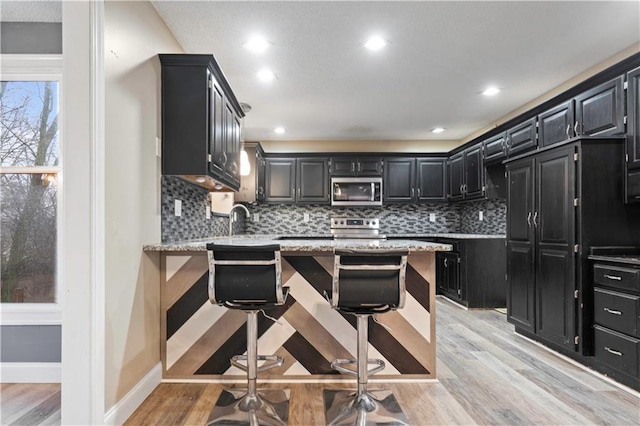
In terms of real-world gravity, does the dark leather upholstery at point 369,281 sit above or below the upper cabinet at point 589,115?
below

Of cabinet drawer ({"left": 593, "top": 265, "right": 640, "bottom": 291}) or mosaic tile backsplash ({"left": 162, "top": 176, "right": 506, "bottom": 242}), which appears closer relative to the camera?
cabinet drawer ({"left": 593, "top": 265, "right": 640, "bottom": 291})

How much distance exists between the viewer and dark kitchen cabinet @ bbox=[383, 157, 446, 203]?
18.3 ft

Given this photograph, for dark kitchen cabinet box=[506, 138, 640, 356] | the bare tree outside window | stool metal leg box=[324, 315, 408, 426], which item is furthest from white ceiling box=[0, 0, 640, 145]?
stool metal leg box=[324, 315, 408, 426]

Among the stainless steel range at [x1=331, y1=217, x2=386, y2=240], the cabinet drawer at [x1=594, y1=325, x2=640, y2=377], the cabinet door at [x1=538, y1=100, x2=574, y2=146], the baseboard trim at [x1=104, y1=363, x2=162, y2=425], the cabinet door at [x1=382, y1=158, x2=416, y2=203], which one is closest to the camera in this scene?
the baseboard trim at [x1=104, y1=363, x2=162, y2=425]

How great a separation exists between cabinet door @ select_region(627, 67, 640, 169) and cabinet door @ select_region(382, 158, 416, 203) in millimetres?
3250

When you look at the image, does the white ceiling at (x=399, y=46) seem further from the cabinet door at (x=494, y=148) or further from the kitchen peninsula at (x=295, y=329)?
the kitchen peninsula at (x=295, y=329)

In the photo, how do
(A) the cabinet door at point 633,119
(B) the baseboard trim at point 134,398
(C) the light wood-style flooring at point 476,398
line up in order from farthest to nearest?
(A) the cabinet door at point 633,119 < (C) the light wood-style flooring at point 476,398 < (B) the baseboard trim at point 134,398

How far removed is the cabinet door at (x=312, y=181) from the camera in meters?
5.52

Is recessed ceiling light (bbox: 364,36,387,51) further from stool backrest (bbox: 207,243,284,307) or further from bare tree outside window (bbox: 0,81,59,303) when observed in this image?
bare tree outside window (bbox: 0,81,59,303)

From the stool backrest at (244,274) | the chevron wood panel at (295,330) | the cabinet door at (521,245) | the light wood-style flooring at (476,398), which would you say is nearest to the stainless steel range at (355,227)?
the cabinet door at (521,245)

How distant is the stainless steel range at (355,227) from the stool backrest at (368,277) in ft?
12.8

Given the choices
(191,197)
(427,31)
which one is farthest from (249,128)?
(427,31)

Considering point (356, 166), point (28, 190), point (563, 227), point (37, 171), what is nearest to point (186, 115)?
point (37, 171)

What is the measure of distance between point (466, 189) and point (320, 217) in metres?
2.36
